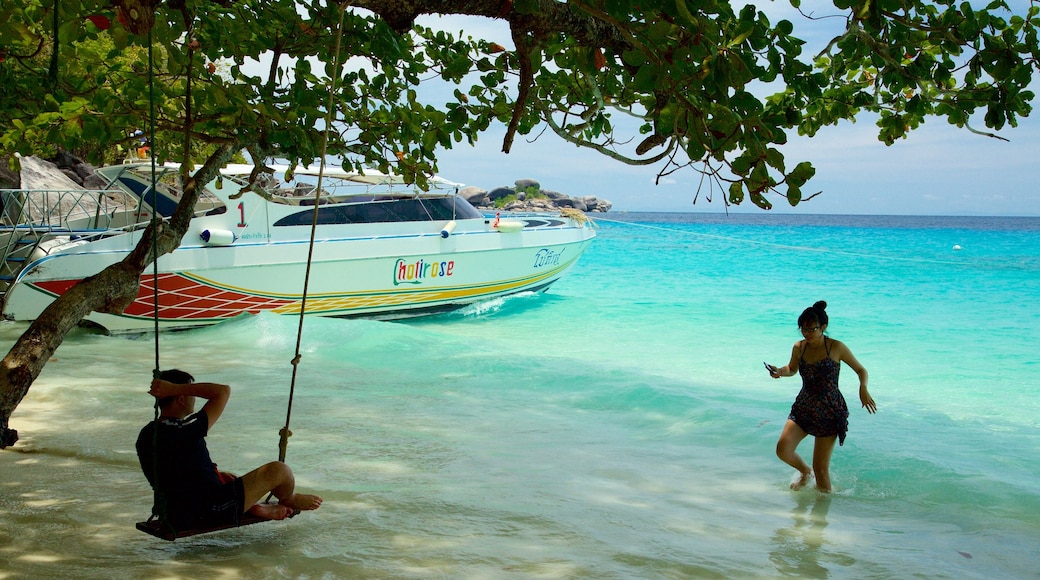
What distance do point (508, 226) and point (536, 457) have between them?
9150 millimetres

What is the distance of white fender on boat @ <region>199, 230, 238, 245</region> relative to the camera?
12555 mm

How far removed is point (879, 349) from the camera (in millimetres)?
15750

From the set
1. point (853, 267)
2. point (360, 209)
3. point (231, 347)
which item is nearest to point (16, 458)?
point (231, 347)

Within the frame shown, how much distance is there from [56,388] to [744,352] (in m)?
10.3

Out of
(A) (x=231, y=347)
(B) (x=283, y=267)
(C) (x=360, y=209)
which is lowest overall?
(A) (x=231, y=347)

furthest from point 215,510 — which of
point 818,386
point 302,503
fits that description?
point 818,386

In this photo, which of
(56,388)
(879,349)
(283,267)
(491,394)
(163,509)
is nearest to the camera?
(163,509)

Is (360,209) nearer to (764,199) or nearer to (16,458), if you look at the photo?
(16,458)

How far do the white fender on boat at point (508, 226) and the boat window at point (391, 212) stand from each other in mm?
448

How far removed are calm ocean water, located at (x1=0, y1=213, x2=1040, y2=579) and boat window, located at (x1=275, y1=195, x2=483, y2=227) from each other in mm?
1691

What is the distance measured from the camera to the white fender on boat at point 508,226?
15.8 m

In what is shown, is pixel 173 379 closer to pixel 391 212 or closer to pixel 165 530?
pixel 165 530

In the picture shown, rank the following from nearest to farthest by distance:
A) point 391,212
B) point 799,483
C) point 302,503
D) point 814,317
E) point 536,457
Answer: point 302,503
point 814,317
point 799,483
point 536,457
point 391,212

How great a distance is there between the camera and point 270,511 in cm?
402
